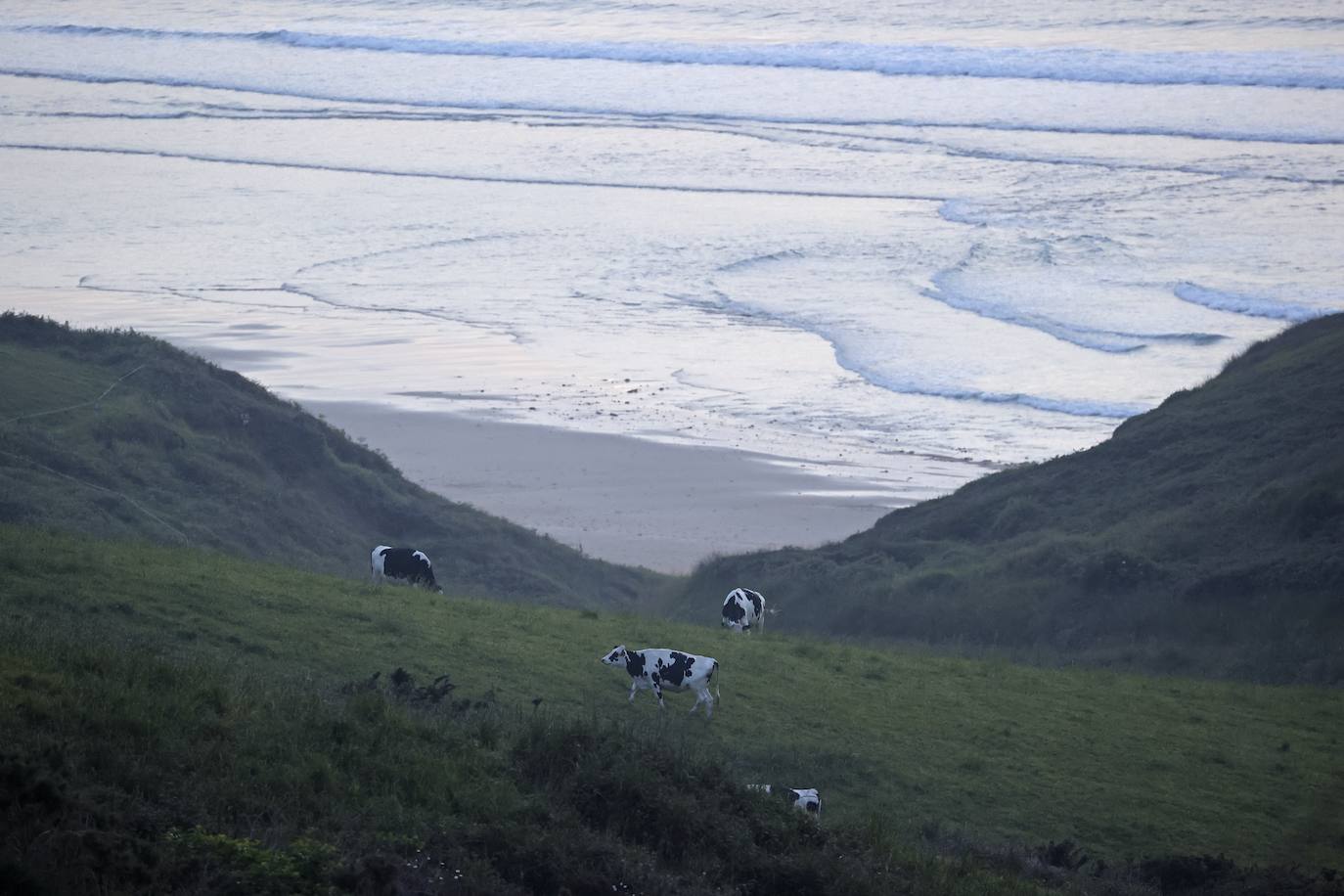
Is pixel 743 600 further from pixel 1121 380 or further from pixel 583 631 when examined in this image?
pixel 1121 380

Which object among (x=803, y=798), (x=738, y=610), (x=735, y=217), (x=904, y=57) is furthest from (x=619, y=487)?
(x=904, y=57)

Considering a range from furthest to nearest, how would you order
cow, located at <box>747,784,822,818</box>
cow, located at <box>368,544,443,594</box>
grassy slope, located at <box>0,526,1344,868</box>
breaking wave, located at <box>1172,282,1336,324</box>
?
breaking wave, located at <box>1172,282,1336,324</box>, cow, located at <box>368,544,443,594</box>, grassy slope, located at <box>0,526,1344,868</box>, cow, located at <box>747,784,822,818</box>

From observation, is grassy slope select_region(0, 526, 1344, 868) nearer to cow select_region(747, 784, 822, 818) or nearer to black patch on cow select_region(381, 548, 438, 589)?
cow select_region(747, 784, 822, 818)

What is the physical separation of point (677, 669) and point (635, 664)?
1.69ft

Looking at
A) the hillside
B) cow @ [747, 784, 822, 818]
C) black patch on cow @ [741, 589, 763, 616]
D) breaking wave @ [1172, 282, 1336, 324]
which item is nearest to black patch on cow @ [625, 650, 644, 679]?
cow @ [747, 784, 822, 818]

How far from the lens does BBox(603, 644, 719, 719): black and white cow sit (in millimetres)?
16297

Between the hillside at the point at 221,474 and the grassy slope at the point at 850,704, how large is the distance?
194 inches

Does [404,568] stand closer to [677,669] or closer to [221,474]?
[221,474]

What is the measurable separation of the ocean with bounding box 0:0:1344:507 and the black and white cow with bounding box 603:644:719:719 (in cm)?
1853

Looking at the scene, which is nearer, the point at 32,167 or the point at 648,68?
the point at 32,167

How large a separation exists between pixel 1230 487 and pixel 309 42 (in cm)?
10470

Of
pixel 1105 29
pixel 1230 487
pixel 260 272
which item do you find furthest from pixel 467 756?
pixel 1105 29

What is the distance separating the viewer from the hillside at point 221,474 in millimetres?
25125

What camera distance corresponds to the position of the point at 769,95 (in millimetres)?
95500
